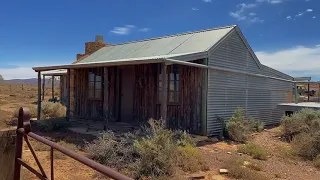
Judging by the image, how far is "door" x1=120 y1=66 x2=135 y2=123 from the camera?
11633 millimetres

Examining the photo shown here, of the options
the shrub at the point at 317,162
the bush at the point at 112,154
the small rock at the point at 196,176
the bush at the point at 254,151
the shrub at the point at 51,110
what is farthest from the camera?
the shrub at the point at 51,110

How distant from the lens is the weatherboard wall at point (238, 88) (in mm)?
9867

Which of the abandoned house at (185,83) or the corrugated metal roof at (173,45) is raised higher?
Result: the corrugated metal roof at (173,45)

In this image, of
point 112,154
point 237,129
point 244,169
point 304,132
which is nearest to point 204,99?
point 237,129

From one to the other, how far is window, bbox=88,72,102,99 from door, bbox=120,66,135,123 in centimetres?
122

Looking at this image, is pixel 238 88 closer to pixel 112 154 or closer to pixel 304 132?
pixel 304 132

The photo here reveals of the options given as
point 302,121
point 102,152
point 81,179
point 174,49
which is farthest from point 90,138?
point 302,121

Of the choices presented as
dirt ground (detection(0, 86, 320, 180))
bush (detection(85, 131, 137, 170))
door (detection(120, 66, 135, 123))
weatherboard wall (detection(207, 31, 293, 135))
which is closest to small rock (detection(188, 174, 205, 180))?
dirt ground (detection(0, 86, 320, 180))

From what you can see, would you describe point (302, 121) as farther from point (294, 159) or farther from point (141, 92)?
point (141, 92)

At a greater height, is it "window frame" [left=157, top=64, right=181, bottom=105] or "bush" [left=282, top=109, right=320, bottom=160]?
"window frame" [left=157, top=64, right=181, bottom=105]

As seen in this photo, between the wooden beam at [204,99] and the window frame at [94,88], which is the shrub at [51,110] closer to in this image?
the window frame at [94,88]

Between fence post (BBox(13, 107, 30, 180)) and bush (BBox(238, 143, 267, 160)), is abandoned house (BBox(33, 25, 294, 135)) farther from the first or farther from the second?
fence post (BBox(13, 107, 30, 180))

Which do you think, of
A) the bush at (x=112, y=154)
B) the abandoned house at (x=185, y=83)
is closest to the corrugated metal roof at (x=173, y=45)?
the abandoned house at (x=185, y=83)

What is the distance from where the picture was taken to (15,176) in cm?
242
